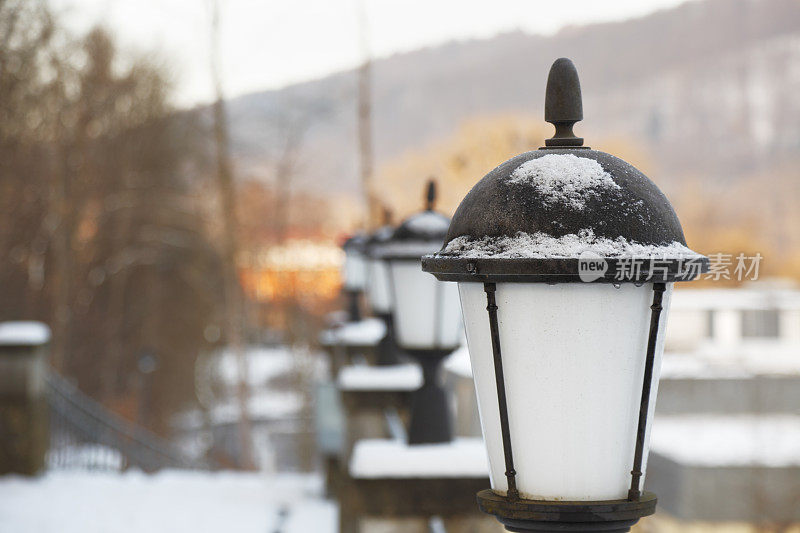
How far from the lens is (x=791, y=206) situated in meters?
80.3

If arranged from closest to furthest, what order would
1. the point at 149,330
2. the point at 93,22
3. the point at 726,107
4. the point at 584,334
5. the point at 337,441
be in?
→ 1. the point at 584,334
2. the point at 337,441
3. the point at 93,22
4. the point at 149,330
5. the point at 726,107

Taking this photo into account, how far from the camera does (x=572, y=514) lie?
1.87m

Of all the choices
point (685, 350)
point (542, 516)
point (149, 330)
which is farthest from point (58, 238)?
point (542, 516)

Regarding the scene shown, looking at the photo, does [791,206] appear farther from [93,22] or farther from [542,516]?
[542,516]

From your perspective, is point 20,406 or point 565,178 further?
point 20,406

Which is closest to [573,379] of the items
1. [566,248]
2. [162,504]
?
[566,248]

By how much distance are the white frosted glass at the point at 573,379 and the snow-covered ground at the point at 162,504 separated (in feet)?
24.3

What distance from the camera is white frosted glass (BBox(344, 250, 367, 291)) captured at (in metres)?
10.4

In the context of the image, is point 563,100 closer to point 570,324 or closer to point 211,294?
point 570,324

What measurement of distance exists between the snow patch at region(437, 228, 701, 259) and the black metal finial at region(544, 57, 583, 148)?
0.30 m

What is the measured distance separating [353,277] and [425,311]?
256 inches

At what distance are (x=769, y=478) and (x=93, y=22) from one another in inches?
754

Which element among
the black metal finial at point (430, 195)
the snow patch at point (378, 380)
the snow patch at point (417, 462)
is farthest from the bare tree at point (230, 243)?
the snow patch at point (417, 462)

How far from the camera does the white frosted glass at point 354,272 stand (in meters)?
10.4
